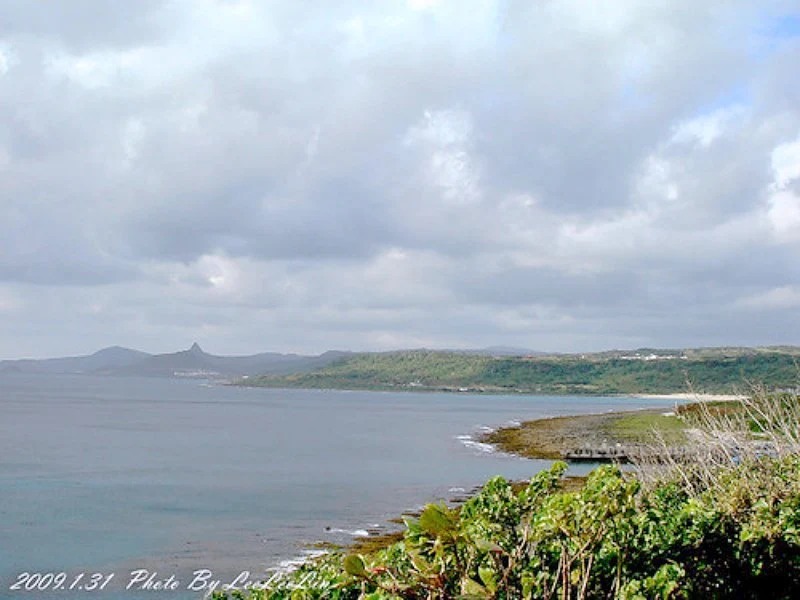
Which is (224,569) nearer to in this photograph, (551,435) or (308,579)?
(308,579)

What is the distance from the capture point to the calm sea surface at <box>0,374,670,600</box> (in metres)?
30.5

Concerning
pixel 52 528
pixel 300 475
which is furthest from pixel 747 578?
pixel 300 475

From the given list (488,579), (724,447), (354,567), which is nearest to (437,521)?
(488,579)

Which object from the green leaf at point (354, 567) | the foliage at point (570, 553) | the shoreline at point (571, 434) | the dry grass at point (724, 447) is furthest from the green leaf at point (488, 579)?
the shoreline at point (571, 434)

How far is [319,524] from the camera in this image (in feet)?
123

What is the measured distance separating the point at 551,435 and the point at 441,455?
18829 mm

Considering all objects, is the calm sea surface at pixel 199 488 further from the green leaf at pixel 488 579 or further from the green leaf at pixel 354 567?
the green leaf at pixel 488 579

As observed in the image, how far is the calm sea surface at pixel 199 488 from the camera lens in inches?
1199

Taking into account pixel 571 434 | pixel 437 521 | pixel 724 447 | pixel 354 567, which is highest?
pixel 437 521

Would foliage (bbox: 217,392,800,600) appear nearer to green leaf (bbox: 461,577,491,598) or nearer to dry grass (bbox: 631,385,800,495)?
green leaf (bbox: 461,577,491,598)

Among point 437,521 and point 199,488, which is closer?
point 437,521

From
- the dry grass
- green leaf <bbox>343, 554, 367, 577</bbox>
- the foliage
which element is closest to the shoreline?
the dry grass

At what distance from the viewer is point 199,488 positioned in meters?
48.3

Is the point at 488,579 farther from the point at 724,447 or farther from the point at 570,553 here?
the point at 724,447
